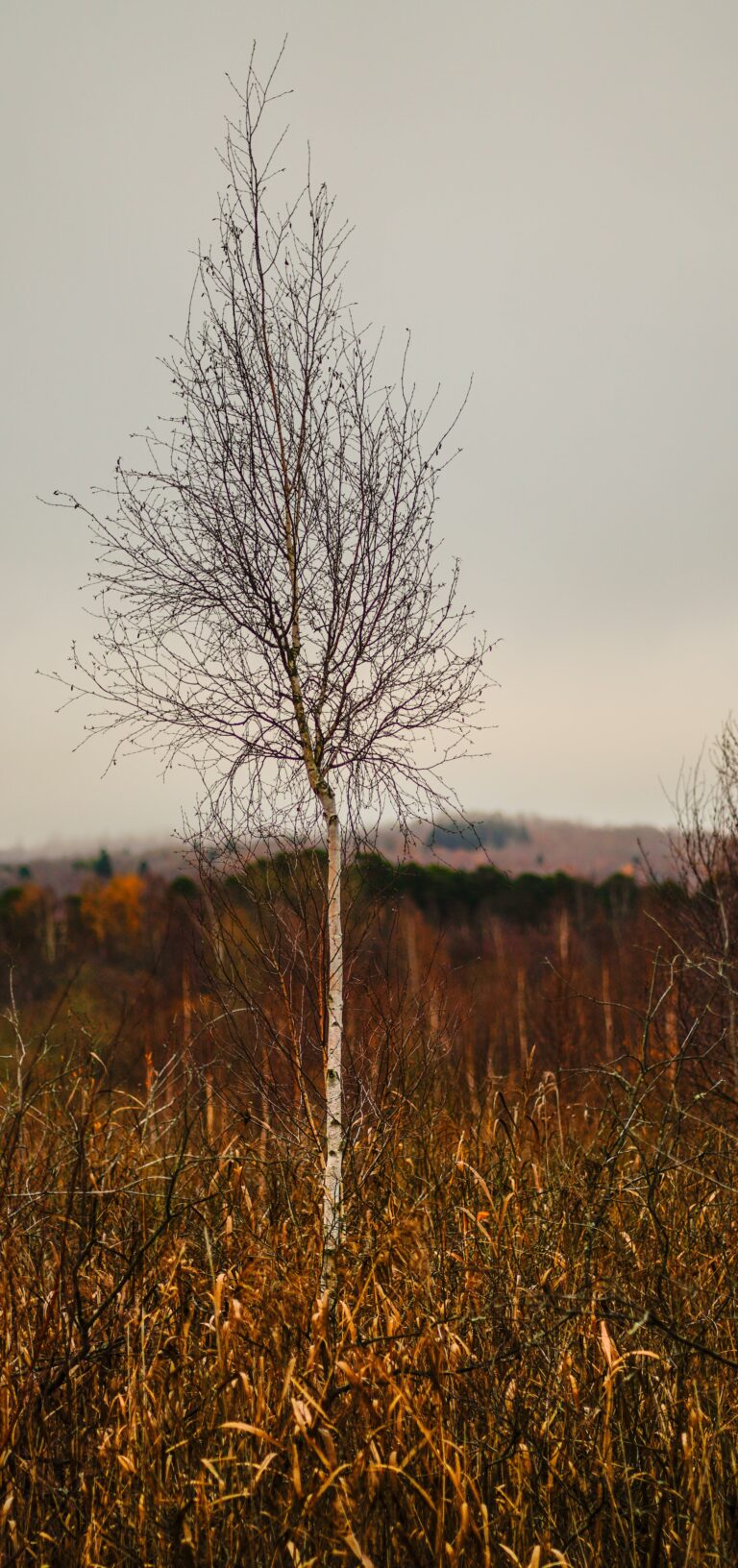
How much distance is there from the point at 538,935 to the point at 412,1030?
131 feet

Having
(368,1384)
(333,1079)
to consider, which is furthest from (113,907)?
(368,1384)

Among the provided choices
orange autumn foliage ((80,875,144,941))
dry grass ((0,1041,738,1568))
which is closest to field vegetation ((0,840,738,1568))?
dry grass ((0,1041,738,1568))

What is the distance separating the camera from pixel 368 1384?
4191 mm

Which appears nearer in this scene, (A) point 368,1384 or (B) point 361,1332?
(A) point 368,1384

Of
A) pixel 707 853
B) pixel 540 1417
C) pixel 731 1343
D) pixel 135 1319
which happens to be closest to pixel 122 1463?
pixel 135 1319

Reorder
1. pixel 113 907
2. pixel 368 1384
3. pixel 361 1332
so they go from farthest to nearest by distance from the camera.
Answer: pixel 113 907 → pixel 361 1332 → pixel 368 1384

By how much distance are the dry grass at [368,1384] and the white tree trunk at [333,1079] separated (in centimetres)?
32

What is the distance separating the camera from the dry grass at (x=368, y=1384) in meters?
3.72

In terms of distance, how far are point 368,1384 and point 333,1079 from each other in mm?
1277

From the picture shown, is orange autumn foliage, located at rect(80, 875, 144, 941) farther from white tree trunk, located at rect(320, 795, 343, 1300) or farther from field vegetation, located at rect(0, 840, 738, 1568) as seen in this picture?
white tree trunk, located at rect(320, 795, 343, 1300)

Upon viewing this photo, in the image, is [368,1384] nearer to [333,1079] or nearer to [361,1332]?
[361,1332]

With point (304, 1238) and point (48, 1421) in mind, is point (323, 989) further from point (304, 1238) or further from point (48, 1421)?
point (48, 1421)

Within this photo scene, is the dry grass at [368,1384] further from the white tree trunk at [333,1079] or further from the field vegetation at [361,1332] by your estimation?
the white tree trunk at [333,1079]

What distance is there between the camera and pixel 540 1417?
428cm
